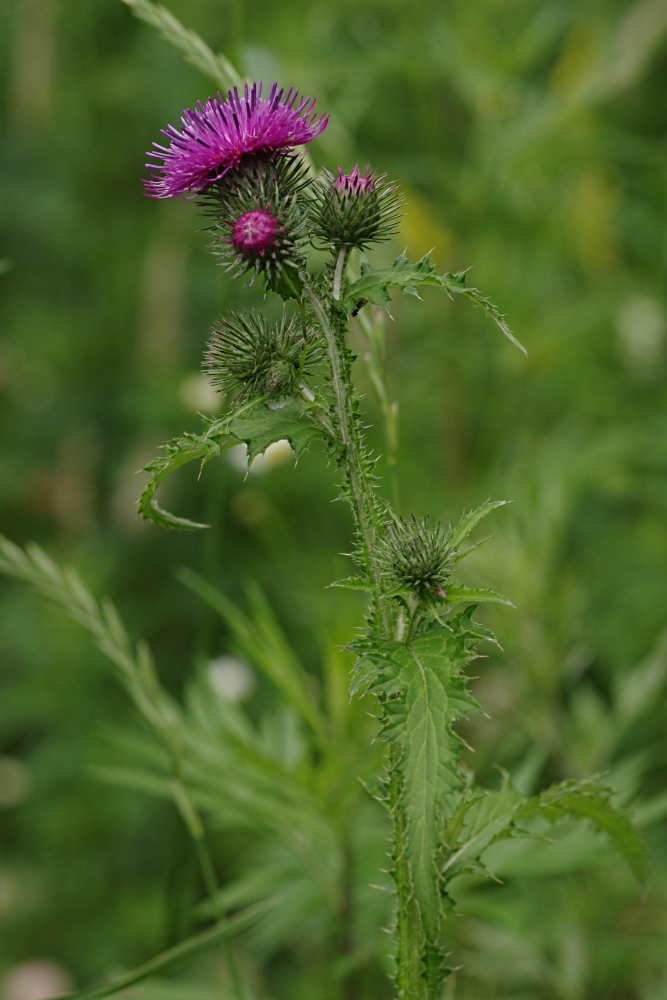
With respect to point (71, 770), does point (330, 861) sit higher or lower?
lower

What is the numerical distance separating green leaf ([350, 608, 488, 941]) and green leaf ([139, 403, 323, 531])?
0.20 metres

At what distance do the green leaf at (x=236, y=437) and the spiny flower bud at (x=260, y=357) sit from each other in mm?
27

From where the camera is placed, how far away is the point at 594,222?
342 centimetres

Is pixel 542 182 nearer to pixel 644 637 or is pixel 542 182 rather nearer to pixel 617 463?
pixel 617 463

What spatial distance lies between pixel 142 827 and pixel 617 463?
6.33ft

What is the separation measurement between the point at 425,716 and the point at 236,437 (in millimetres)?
300

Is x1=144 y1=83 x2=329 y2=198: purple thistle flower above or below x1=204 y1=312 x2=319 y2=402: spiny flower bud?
above

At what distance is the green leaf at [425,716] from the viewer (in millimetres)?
719

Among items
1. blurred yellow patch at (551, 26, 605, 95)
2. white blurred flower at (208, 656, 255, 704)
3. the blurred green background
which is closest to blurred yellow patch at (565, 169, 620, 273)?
the blurred green background

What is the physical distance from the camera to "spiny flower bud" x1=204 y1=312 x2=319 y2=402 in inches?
34.2

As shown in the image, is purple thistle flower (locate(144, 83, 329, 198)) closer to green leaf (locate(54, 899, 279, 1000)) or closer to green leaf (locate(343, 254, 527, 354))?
green leaf (locate(343, 254, 527, 354))

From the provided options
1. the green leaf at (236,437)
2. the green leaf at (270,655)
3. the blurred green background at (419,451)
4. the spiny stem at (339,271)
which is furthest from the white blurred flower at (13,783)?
the spiny stem at (339,271)

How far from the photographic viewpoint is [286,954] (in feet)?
8.86

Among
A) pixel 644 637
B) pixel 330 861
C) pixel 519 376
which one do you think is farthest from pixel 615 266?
pixel 330 861
